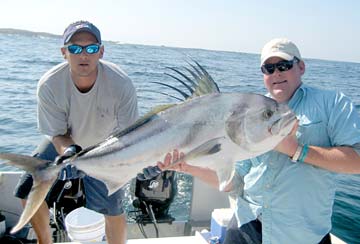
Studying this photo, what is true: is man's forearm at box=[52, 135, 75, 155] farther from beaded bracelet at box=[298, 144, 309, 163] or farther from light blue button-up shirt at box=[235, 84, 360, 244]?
beaded bracelet at box=[298, 144, 309, 163]

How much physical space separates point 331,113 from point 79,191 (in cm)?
318

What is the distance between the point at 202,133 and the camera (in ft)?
7.27

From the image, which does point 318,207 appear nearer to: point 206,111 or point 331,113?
point 331,113

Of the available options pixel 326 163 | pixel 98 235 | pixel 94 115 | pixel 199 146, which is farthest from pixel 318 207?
pixel 98 235

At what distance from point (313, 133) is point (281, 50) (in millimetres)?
571

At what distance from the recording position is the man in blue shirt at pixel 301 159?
7.48ft

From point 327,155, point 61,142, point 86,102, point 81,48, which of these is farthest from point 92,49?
point 327,155

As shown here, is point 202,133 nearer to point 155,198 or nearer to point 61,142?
point 61,142

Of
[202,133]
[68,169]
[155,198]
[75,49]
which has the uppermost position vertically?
[75,49]

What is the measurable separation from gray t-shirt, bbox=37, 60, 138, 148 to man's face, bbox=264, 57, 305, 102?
1.45 metres

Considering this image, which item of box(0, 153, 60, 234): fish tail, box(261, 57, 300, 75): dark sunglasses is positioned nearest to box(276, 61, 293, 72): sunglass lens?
box(261, 57, 300, 75): dark sunglasses

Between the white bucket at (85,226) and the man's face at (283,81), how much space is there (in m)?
2.38

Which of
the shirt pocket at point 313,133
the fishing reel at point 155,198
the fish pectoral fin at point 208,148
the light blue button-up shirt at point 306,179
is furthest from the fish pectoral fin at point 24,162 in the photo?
the fishing reel at point 155,198

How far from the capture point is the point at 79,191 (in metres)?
4.57
